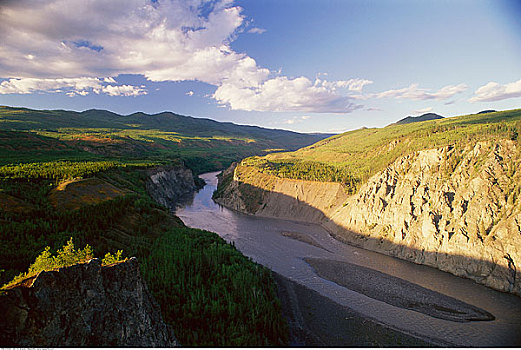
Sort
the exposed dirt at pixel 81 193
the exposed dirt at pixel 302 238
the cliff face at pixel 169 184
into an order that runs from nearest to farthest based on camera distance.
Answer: the exposed dirt at pixel 81 193, the exposed dirt at pixel 302 238, the cliff face at pixel 169 184

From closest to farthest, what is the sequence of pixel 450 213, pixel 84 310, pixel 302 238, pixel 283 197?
pixel 84 310, pixel 450 213, pixel 302 238, pixel 283 197

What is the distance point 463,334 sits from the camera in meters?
27.0

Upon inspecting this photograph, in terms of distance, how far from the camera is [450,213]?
4259cm

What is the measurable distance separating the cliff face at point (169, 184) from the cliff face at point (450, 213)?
4597cm

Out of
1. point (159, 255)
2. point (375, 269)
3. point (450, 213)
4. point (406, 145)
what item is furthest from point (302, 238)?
point (159, 255)

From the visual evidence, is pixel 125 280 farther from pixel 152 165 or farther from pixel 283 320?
pixel 152 165

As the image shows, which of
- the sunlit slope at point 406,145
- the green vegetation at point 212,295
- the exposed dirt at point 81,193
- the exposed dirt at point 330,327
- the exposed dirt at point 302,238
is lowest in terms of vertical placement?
the exposed dirt at point 302,238

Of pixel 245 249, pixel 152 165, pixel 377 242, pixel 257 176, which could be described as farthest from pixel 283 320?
pixel 152 165

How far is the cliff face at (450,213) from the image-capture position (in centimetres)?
3562

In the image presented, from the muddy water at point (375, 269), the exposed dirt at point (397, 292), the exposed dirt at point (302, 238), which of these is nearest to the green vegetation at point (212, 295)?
the muddy water at point (375, 269)

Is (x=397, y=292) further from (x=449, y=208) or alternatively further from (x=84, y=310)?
(x=84, y=310)

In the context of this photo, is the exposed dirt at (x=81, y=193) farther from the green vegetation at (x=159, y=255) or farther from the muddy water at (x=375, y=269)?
the muddy water at (x=375, y=269)

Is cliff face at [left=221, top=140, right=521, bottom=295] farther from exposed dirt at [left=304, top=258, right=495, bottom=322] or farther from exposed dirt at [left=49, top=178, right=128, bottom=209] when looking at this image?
exposed dirt at [left=49, top=178, right=128, bottom=209]

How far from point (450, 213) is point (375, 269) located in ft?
48.5
